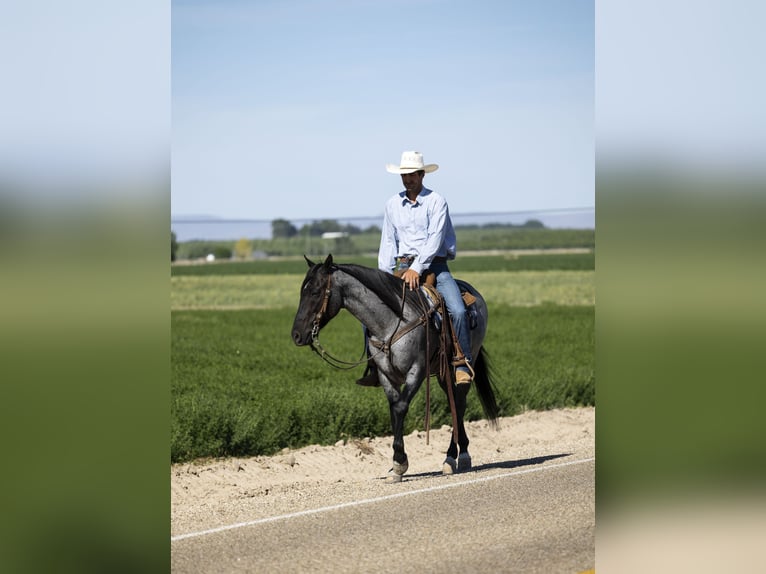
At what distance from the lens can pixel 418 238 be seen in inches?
412

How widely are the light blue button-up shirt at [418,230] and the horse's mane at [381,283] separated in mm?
251

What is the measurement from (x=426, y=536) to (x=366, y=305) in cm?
316

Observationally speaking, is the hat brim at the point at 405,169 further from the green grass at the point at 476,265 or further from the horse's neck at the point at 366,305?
the green grass at the point at 476,265

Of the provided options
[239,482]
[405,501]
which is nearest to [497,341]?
[239,482]

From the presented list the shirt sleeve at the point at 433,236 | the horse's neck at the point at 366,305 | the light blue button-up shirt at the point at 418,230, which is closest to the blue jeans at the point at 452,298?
the light blue button-up shirt at the point at 418,230

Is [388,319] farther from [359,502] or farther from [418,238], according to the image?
[359,502]

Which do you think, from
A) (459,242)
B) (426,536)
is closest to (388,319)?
(426,536)

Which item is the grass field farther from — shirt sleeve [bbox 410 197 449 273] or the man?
shirt sleeve [bbox 410 197 449 273]

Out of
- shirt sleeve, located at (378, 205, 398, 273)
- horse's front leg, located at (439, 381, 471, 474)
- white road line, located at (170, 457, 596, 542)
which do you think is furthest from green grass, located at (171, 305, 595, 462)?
white road line, located at (170, 457, 596, 542)

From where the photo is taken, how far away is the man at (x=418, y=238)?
10.3 m

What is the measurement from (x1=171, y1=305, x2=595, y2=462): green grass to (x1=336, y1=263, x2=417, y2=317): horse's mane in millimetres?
3505
